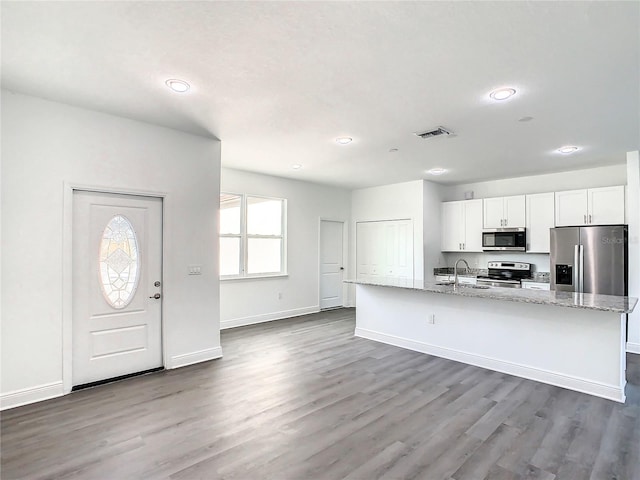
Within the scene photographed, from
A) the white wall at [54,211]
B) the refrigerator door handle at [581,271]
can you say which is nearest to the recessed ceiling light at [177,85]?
the white wall at [54,211]

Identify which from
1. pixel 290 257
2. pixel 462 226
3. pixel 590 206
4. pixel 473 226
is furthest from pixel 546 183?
pixel 290 257

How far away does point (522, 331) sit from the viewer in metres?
3.79

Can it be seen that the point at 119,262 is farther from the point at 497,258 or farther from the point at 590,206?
the point at 590,206

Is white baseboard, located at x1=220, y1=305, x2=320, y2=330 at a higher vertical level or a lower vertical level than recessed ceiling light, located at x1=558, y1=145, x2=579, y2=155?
lower

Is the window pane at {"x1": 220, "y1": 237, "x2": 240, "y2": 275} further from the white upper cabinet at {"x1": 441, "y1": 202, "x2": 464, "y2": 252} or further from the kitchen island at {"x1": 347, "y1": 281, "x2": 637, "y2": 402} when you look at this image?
the white upper cabinet at {"x1": 441, "y1": 202, "x2": 464, "y2": 252}

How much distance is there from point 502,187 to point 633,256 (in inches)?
94.3

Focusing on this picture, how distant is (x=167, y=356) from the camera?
391 centimetres

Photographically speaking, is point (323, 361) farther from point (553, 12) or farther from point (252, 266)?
point (553, 12)

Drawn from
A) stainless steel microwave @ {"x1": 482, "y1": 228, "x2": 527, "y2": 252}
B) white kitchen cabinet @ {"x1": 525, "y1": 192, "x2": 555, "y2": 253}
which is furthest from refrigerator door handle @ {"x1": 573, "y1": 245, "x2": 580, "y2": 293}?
stainless steel microwave @ {"x1": 482, "y1": 228, "x2": 527, "y2": 252}

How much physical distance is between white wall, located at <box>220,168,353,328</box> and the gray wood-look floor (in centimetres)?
212

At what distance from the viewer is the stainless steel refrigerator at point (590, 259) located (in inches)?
189

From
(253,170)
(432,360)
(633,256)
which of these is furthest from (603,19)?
(253,170)

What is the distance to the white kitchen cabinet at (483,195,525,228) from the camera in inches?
237

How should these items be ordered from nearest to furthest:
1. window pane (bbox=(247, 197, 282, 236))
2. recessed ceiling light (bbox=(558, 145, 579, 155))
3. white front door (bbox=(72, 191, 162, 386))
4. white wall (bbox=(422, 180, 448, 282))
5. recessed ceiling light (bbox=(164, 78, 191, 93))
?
recessed ceiling light (bbox=(164, 78, 191, 93)) < white front door (bbox=(72, 191, 162, 386)) < recessed ceiling light (bbox=(558, 145, 579, 155)) < window pane (bbox=(247, 197, 282, 236)) < white wall (bbox=(422, 180, 448, 282))
